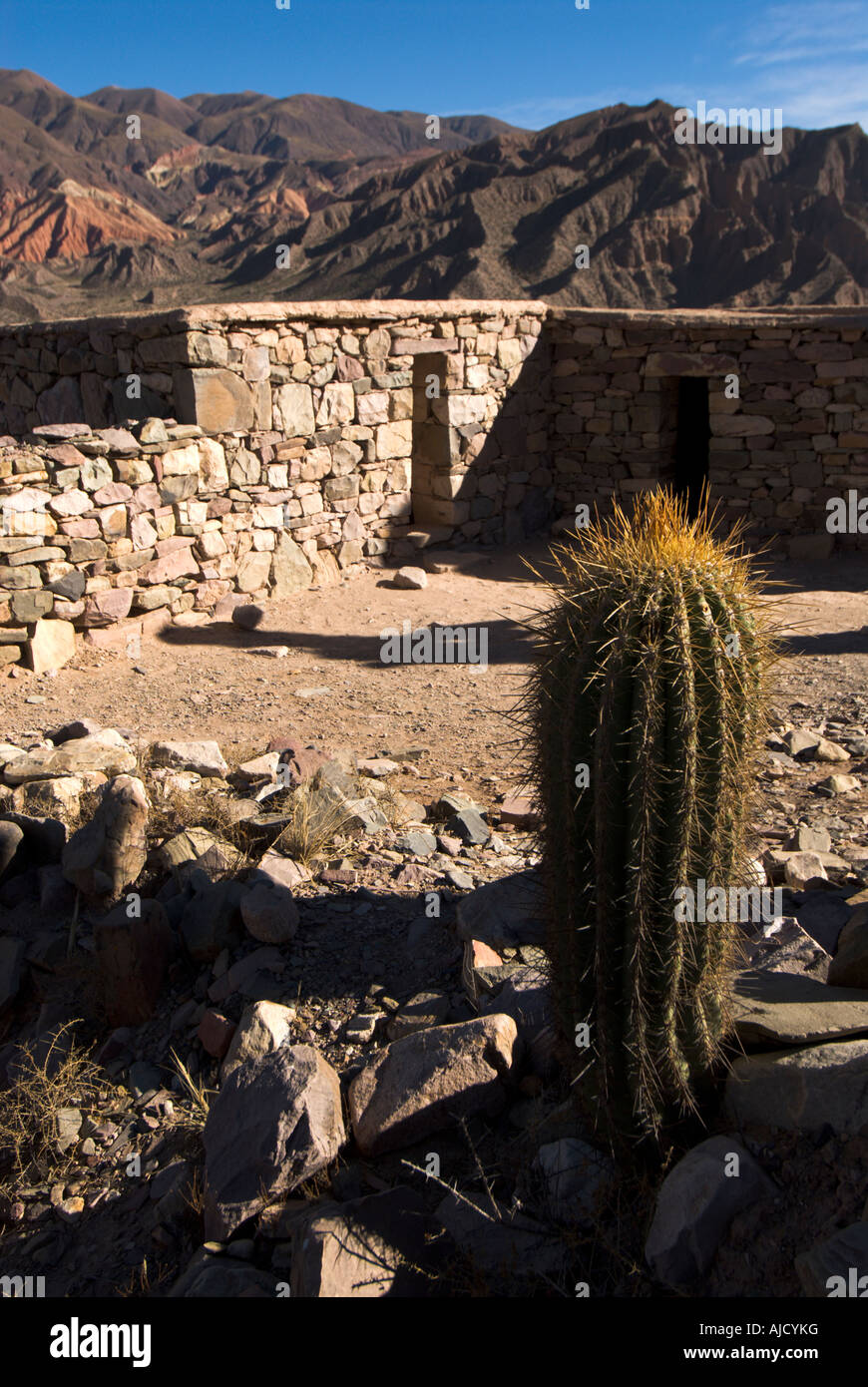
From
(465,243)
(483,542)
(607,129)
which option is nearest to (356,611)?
(483,542)

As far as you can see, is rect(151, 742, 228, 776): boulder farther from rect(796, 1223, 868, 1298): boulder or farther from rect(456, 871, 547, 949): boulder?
rect(796, 1223, 868, 1298): boulder

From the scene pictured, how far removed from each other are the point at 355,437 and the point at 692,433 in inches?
176

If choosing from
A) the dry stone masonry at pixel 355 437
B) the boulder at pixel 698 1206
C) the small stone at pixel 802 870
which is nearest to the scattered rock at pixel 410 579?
the dry stone masonry at pixel 355 437

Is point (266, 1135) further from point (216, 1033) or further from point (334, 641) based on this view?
point (334, 641)

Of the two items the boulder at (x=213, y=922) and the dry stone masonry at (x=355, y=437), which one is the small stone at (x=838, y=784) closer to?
the boulder at (x=213, y=922)

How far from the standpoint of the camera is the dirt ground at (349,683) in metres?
5.71

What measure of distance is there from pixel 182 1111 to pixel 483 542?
7.51 metres

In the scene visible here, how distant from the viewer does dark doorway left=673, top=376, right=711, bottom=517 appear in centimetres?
1141

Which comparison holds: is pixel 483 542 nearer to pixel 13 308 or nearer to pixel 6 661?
pixel 6 661

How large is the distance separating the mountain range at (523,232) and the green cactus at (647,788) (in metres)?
27.6

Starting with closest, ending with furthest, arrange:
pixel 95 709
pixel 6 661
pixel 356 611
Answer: pixel 95 709
pixel 6 661
pixel 356 611

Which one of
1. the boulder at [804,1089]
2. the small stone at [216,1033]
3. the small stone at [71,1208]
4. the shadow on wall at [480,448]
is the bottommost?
the small stone at [71,1208]

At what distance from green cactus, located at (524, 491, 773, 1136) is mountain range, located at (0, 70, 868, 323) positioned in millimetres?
27630

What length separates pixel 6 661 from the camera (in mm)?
6488
